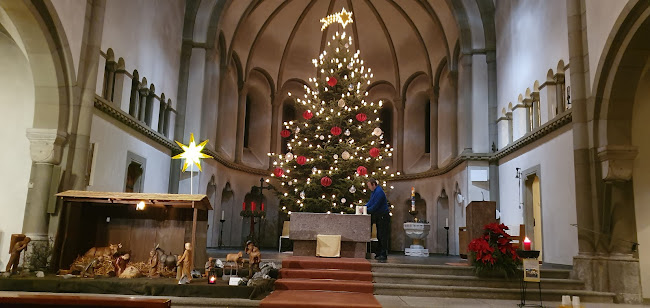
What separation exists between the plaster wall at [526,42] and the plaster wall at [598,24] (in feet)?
0.90

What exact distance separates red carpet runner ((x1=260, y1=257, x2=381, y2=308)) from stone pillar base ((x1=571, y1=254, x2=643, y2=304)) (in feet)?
13.7

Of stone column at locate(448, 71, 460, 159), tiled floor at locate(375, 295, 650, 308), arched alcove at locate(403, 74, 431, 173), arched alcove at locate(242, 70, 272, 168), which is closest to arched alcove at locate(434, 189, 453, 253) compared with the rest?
arched alcove at locate(403, 74, 431, 173)

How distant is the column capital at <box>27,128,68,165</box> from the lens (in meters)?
9.50

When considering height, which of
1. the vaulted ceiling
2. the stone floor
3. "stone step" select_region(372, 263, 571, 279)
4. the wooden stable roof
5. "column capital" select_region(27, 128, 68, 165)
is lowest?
the stone floor

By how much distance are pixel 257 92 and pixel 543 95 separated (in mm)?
14067

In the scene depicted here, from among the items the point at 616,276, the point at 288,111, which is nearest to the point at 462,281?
the point at 616,276

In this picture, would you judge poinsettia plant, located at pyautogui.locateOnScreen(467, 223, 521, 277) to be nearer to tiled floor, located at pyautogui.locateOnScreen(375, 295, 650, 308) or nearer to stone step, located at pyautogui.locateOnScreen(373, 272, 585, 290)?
stone step, located at pyautogui.locateOnScreen(373, 272, 585, 290)

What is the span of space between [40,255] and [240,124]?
44.8ft

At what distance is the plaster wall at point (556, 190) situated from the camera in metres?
10.9

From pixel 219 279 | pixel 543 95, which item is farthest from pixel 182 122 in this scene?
pixel 543 95

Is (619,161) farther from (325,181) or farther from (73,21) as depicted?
(73,21)

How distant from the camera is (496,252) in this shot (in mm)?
9398

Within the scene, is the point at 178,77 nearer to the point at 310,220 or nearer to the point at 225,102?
the point at 225,102

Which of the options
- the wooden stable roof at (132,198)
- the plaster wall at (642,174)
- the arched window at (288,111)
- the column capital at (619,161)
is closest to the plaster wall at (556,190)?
the plaster wall at (642,174)
